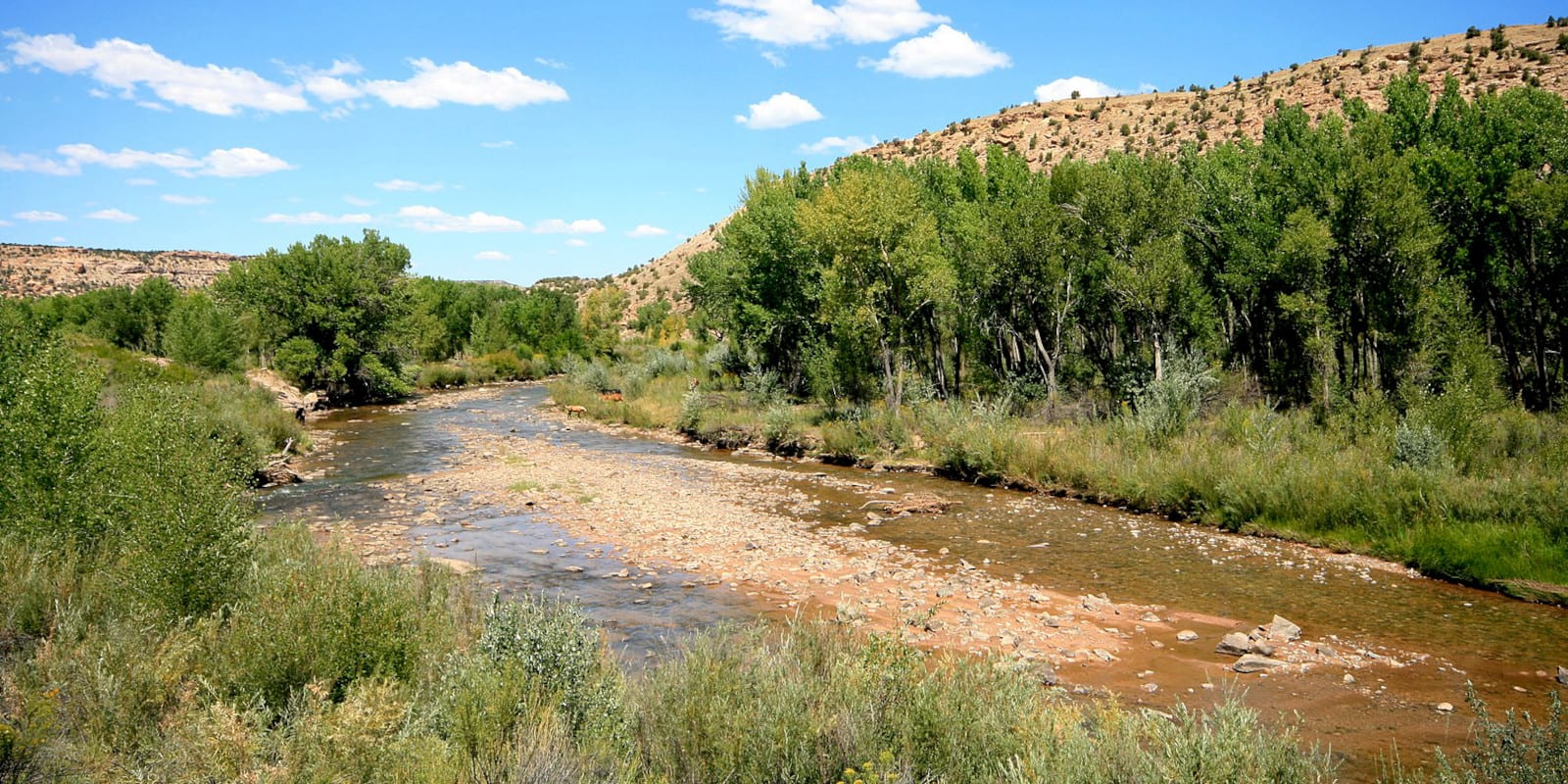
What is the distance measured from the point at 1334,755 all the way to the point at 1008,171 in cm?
2883

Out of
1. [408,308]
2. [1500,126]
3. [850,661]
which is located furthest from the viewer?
[408,308]

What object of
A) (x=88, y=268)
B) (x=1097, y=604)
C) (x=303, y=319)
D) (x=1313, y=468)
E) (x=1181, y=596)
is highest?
(x=88, y=268)

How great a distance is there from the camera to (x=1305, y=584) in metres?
12.5

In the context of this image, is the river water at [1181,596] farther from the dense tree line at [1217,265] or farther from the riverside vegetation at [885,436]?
the dense tree line at [1217,265]

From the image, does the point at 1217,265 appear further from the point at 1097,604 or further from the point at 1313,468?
the point at 1097,604

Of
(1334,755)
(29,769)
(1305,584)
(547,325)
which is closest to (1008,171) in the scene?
(1305,584)

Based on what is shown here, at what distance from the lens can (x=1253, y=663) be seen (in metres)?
9.18

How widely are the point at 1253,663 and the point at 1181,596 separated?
9.59 ft

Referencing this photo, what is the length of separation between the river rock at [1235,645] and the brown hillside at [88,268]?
2970 inches

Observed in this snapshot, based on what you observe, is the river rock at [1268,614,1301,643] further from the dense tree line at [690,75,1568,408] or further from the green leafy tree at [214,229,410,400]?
the green leafy tree at [214,229,410,400]

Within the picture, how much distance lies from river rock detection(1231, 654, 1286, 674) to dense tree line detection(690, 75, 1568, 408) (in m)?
11.1

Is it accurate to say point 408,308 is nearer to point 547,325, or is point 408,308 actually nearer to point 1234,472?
point 547,325

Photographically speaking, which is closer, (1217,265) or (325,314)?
(1217,265)

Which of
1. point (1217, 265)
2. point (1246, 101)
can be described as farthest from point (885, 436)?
point (1246, 101)
